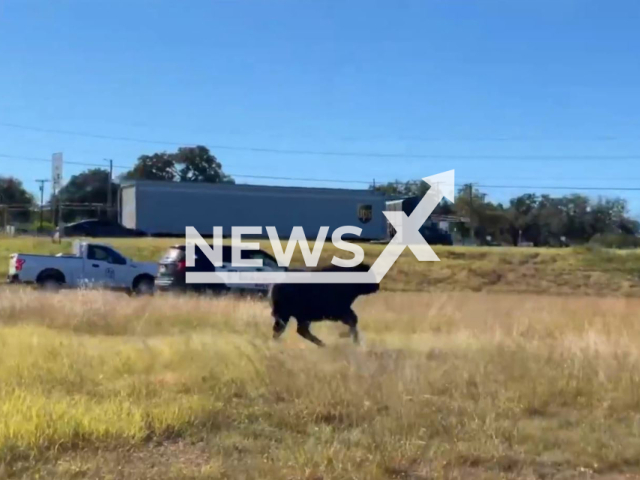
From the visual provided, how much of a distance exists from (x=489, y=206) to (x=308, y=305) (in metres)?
85.2

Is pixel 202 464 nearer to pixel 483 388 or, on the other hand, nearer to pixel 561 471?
pixel 561 471

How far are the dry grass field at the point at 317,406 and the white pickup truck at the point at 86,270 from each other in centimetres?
1310

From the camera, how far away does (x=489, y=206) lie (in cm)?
9556

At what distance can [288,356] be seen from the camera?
391 inches

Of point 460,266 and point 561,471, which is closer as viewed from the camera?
point 561,471

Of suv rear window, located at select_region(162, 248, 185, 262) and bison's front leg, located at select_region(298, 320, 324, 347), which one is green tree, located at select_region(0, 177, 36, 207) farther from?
bison's front leg, located at select_region(298, 320, 324, 347)

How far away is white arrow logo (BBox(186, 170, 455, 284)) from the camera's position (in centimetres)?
1327

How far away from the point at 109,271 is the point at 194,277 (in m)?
4.42

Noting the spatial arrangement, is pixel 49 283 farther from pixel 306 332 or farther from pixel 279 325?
pixel 306 332

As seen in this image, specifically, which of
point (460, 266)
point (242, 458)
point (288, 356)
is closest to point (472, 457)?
point (242, 458)

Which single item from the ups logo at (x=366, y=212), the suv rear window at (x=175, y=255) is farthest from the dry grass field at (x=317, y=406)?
the ups logo at (x=366, y=212)

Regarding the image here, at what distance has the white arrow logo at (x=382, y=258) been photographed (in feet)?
43.5

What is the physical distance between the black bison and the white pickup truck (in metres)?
13.7

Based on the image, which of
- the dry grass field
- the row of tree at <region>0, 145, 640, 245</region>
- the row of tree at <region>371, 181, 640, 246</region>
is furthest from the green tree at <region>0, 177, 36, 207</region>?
the dry grass field
